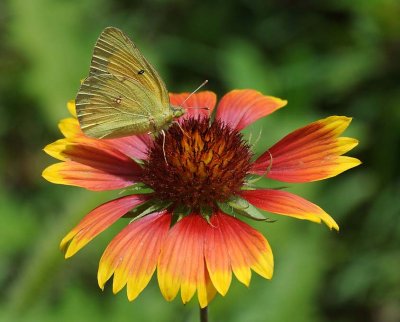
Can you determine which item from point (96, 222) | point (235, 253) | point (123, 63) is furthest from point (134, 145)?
point (235, 253)

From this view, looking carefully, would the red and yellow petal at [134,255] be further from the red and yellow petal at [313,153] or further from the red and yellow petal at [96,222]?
the red and yellow petal at [313,153]

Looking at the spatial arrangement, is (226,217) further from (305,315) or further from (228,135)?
(305,315)

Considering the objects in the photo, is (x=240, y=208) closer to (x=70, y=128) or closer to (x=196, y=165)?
(x=196, y=165)

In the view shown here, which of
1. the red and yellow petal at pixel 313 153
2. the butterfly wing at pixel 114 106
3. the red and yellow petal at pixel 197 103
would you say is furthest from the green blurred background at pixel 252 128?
the red and yellow petal at pixel 313 153

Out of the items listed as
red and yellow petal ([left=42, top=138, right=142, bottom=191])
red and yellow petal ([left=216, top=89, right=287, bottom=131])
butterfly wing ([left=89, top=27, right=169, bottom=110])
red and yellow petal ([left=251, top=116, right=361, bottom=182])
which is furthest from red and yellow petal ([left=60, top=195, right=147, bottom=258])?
red and yellow petal ([left=216, top=89, right=287, bottom=131])

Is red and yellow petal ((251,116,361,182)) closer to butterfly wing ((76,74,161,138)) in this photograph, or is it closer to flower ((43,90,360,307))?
flower ((43,90,360,307))

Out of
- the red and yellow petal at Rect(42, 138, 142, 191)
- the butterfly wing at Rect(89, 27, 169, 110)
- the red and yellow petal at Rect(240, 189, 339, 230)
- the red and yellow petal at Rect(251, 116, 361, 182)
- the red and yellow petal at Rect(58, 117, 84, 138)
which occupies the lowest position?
the red and yellow petal at Rect(240, 189, 339, 230)

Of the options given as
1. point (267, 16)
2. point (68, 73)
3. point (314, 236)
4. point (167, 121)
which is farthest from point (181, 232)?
point (267, 16)
